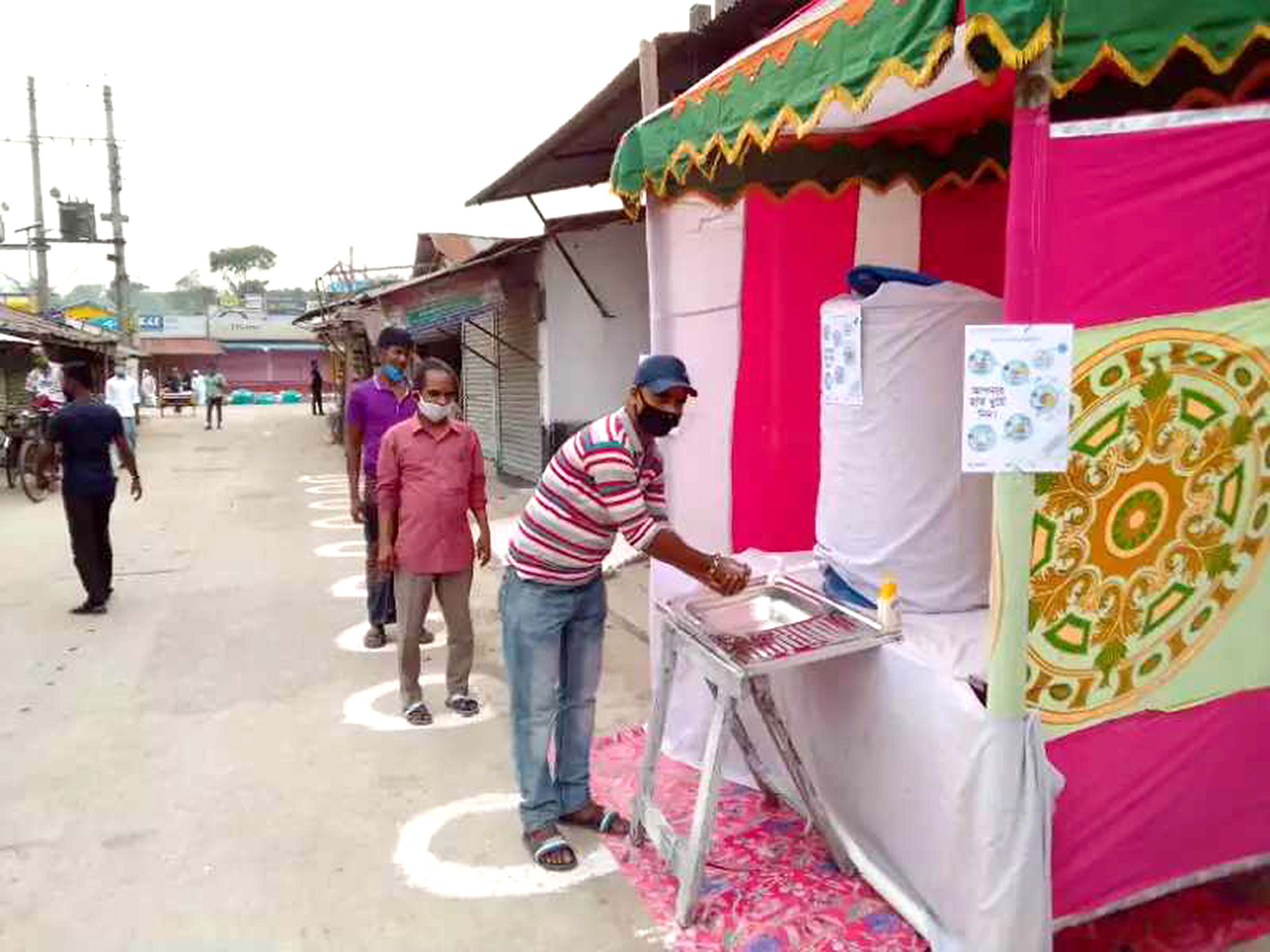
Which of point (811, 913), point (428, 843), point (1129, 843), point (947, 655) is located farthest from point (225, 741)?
point (1129, 843)

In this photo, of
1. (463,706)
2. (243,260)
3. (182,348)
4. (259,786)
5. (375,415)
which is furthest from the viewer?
(243,260)

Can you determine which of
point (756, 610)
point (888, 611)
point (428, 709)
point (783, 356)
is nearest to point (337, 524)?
point (428, 709)

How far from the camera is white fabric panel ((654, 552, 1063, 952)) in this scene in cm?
246

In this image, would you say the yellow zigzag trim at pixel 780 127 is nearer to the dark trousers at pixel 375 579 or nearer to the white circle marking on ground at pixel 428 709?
the dark trousers at pixel 375 579

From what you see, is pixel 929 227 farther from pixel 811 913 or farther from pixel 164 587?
pixel 164 587

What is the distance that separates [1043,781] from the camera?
8.11 feet

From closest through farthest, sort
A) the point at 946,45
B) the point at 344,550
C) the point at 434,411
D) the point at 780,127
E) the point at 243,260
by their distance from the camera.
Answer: the point at 946,45, the point at 780,127, the point at 434,411, the point at 344,550, the point at 243,260

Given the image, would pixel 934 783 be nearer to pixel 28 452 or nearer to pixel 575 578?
pixel 575 578

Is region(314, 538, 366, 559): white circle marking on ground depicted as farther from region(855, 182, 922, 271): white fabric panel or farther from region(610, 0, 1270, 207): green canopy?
region(610, 0, 1270, 207): green canopy

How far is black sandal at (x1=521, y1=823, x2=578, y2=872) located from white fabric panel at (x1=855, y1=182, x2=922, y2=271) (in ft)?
8.81

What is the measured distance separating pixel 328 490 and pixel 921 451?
11580mm

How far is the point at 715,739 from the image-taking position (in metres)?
2.92

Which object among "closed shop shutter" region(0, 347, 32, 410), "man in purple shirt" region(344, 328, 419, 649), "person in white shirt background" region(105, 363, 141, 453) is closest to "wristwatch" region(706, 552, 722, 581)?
"man in purple shirt" region(344, 328, 419, 649)

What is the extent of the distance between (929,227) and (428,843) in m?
3.28
